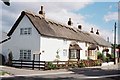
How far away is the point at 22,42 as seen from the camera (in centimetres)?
3350

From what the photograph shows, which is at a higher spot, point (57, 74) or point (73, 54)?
point (73, 54)

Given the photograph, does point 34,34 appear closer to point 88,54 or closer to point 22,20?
point 22,20

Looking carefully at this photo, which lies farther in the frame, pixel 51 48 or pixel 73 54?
pixel 73 54

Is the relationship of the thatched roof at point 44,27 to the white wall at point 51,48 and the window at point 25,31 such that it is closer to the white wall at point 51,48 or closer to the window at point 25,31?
the white wall at point 51,48

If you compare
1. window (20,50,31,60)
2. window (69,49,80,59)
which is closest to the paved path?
window (20,50,31,60)

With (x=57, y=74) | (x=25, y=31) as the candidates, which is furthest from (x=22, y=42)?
(x=57, y=74)

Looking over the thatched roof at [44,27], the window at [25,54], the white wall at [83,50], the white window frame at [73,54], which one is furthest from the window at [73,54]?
the window at [25,54]

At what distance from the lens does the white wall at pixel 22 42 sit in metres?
32.4

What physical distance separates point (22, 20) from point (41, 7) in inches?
227

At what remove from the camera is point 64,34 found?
39438 mm

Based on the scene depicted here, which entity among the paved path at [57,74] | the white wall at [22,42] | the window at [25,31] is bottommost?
the paved path at [57,74]

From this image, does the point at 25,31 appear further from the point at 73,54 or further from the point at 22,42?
the point at 73,54

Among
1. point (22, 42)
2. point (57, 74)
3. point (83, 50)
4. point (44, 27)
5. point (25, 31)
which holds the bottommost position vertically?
point (57, 74)

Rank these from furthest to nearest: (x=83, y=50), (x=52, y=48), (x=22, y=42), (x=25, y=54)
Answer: (x=83, y=50) → (x=52, y=48) → (x=22, y=42) → (x=25, y=54)
